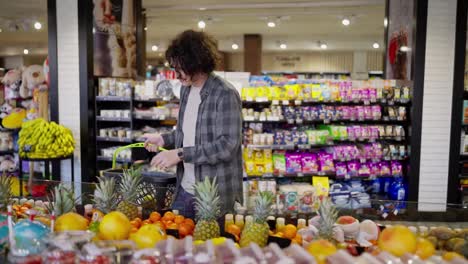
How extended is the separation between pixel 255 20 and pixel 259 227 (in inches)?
407

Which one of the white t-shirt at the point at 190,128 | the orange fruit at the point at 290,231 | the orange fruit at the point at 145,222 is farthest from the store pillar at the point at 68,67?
the orange fruit at the point at 290,231

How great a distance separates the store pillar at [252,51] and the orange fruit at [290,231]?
1267 cm

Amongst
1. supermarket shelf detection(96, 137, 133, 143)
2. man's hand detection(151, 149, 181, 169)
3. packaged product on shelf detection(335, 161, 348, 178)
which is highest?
man's hand detection(151, 149, 181, 169)

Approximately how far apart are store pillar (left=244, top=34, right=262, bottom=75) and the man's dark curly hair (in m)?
11.9

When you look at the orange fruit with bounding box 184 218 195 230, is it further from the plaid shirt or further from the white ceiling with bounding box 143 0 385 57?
the white ceiling with bounding box 143 0 385 57

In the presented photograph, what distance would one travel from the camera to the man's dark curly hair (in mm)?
2625

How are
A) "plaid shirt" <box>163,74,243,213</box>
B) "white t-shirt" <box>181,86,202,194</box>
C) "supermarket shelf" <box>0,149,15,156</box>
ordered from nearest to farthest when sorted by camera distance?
"plaid shirt" <box>163,74,243,213</box>
"white t-shirt" <box>181,86,202,194</box>
"supermarket shelf" <box>0,149,15,156</box>

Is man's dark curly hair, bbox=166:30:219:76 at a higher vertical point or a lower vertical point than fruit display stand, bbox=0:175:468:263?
higher

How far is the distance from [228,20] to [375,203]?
967 cm

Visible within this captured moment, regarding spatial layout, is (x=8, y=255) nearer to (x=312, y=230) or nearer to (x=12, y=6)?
(x=312, y=230)

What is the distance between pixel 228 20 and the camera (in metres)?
11.6

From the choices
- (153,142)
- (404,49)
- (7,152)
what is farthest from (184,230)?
(7,152)

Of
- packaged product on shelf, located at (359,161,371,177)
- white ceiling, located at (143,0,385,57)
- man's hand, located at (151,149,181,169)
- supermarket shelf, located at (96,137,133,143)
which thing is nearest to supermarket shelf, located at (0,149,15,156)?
supermarket shelf, located at (96,137,133,143)

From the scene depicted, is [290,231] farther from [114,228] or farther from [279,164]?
[279,164]
